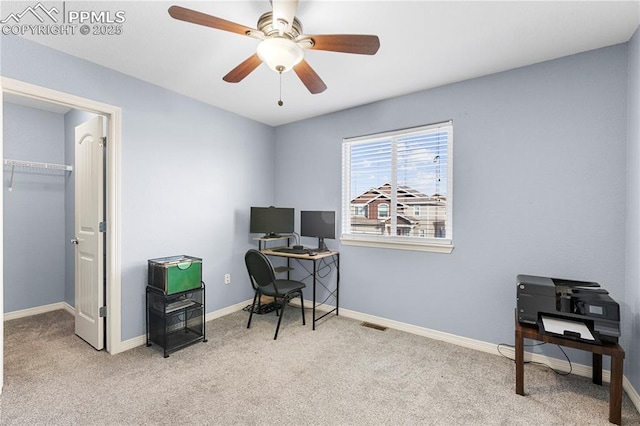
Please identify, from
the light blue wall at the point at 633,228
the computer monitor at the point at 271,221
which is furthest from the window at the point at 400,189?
the light blue wall at the point at 633,228

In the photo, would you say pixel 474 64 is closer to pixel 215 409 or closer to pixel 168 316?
pixel 215 409

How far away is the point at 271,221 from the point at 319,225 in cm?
63

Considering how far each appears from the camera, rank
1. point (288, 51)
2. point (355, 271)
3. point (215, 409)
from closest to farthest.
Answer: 1. point (288, 51)
2. point (215, 409)
3. point (355, 271)

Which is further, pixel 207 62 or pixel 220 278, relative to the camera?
pixel 220 278

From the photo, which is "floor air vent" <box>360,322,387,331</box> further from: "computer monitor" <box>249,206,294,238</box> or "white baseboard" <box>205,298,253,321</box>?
"white baseboard" <box>205,298,253,321</box>

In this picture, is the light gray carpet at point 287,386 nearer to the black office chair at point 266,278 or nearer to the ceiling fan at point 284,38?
the black office chair at point 266,278

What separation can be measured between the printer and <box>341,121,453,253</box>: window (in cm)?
Answer: 83

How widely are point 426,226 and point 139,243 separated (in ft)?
9.40

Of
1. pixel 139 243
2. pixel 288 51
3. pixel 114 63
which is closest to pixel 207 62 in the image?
pixel 114 63

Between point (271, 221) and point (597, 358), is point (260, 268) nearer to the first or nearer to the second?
point (271, 221)

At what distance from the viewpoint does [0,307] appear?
1.94 meters

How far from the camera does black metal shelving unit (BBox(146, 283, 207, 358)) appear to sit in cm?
261

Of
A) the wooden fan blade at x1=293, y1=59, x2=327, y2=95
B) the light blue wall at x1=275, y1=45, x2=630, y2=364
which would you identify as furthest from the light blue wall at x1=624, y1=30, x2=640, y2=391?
the wooden fan blade at x1=293, y1=59, x2=327, y2=95

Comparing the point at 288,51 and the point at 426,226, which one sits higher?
the point at 288,51
